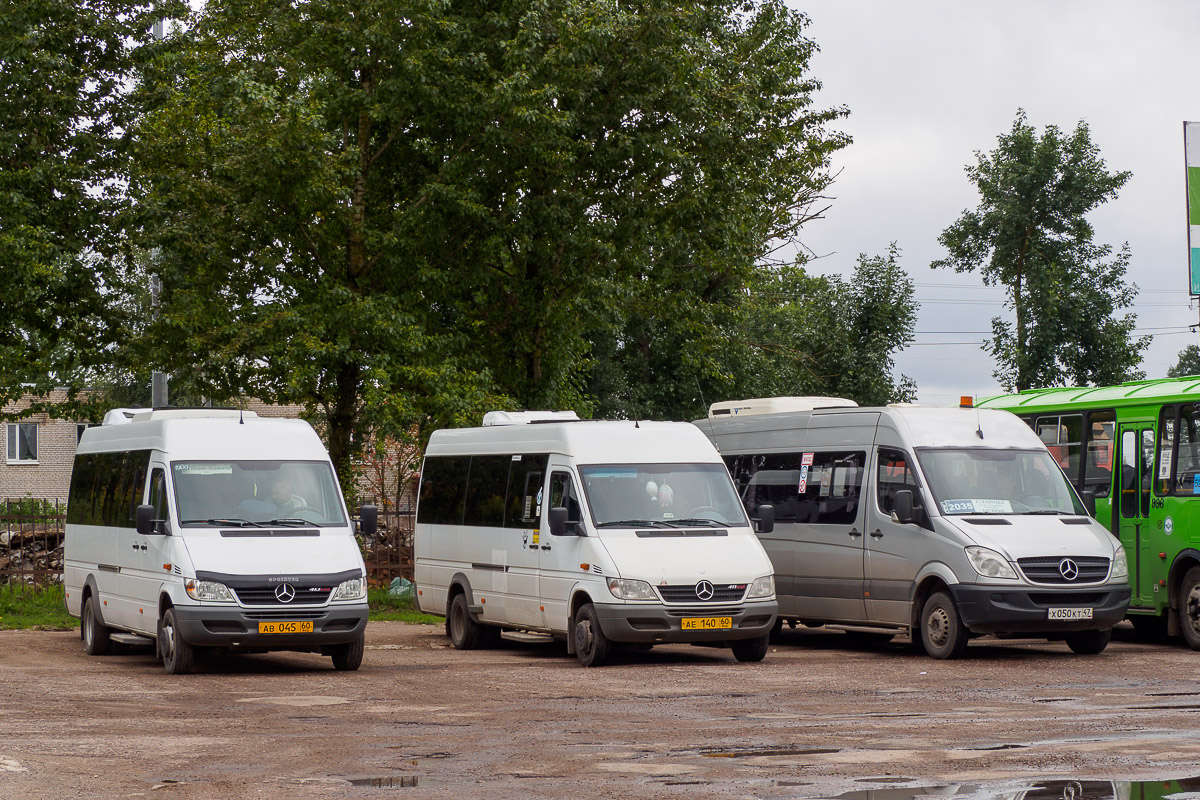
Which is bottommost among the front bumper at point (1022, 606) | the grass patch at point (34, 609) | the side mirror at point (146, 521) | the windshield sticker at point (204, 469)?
the grass patch at point (34, 609)

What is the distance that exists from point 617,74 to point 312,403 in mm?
7150

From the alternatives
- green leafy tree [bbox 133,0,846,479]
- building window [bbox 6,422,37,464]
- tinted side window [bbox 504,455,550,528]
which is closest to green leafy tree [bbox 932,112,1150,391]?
green leafy tree [bbox 133,0,846,479]

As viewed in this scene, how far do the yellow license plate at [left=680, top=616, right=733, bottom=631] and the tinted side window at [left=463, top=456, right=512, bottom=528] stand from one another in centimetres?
322

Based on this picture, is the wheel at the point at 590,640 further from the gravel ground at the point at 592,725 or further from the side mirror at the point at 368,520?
the side mirror at the point at 368,520

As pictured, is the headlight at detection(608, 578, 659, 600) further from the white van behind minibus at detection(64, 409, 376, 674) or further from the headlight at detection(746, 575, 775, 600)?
the white van behind minibus at detection(64, 409, 376, 674)

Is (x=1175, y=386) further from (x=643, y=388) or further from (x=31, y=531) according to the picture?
(x=643, y=388)

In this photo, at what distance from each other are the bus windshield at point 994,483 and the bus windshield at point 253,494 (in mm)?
6328

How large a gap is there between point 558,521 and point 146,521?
13.4ft

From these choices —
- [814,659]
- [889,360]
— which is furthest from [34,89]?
[889,360]

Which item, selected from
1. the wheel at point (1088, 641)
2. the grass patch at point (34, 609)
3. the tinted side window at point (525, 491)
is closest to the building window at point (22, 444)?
the grass patch at point (34, 609)

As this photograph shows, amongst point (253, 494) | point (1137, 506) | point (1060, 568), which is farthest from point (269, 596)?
point (1137, 506)

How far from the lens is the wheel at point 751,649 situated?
55.7 ft

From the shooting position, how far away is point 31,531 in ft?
92.1

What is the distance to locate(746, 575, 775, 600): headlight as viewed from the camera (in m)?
16.5
